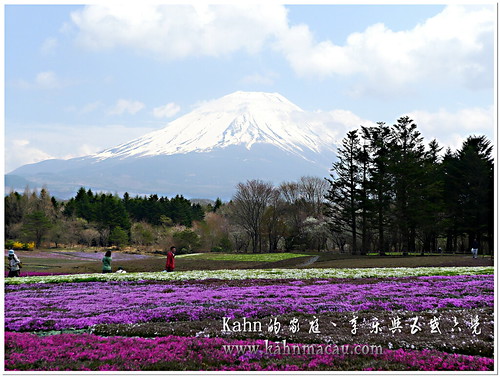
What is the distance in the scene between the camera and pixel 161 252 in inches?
2950

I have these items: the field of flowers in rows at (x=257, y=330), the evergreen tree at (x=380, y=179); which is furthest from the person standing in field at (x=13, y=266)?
the evergreen tree at (x=380, y=179)

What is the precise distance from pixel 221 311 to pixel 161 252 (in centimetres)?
6491

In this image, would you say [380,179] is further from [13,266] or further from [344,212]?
[13,266]

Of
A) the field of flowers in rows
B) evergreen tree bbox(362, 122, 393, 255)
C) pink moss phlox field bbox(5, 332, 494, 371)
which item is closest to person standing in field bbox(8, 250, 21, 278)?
the field of flowers in rows

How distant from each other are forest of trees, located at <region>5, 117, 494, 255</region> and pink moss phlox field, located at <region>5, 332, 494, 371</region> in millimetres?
40637

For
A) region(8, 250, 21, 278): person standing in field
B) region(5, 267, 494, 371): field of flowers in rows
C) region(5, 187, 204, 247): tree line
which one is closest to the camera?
region(5, 267, 494, 371): field of flowers in rows

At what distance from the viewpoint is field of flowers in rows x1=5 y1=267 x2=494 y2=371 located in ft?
24.4

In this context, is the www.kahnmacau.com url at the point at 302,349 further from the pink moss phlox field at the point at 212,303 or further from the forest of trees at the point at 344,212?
the forest of trees at the point at 344,212

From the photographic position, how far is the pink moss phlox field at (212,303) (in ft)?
37.9

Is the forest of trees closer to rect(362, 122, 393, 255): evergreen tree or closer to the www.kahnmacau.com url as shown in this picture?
rect(362, 122, 393, 255): evergreen tree

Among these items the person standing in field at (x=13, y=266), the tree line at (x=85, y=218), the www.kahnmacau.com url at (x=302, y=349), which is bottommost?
the person standing in field at (x=13, y=266)

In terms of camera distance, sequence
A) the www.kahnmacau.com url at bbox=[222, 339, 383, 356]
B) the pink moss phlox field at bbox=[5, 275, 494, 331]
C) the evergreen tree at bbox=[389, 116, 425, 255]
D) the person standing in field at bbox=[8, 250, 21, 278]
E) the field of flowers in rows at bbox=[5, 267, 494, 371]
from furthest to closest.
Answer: the evergreen tree at bbox=[389, 116, 425, 255], the person standing in field at bbox=[8, 250, 21, 278], the pink moss phlox field at bbox=[5, 275, 494, 331], the www.kahnmacau.com url at bbox=[222, 339, 383, 356], the field of flowers in rows at bbox=[5, 267, 494, 371]

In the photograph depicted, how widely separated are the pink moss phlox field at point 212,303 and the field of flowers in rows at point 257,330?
3 cm

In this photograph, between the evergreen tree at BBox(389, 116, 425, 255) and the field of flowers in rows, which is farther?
the evergreen tree at BBox(389, 116, 425, 255)
